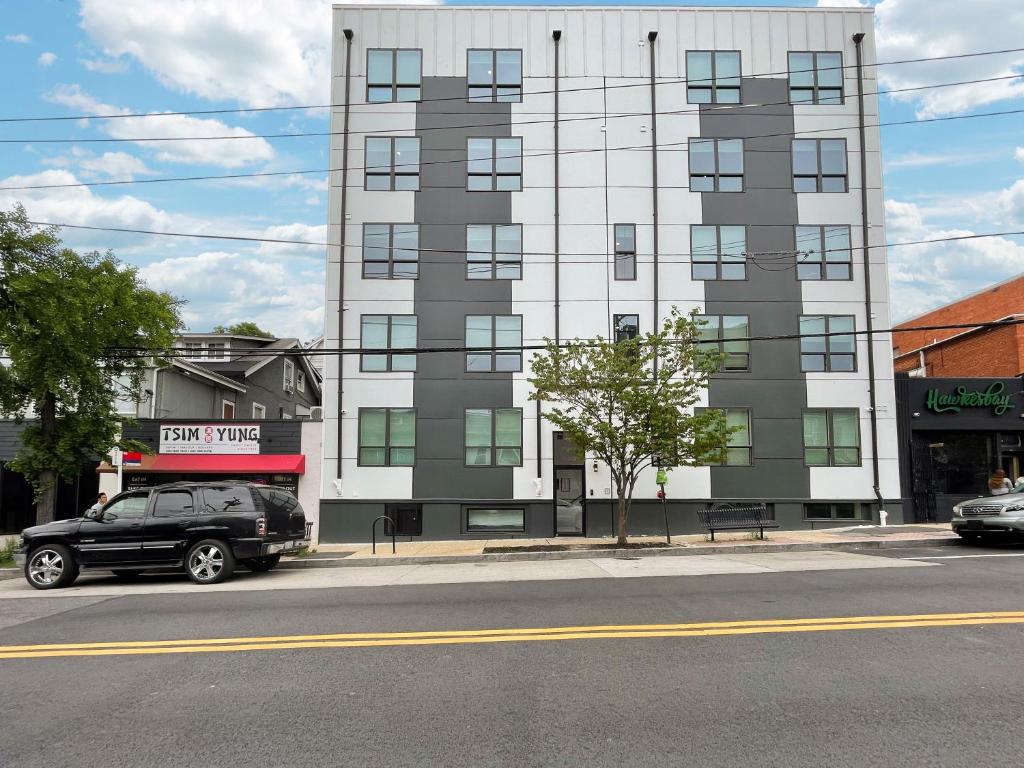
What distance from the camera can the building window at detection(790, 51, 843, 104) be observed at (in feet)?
76.9

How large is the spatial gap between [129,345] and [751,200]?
58.6 ft

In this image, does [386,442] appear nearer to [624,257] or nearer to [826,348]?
[624,257]

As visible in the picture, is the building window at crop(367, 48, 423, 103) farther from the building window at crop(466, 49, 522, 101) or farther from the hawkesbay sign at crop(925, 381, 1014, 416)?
the hawkesbay sign at crop(925, 381, 1014, 416)

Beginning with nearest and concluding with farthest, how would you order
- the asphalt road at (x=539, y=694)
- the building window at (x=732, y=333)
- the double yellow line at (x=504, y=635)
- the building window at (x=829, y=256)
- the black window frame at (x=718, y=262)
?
the asphalt road at (x=539, y=694), the double yellow line at (x=504, y=635), the building window at (x=732, y=333), the black window frame at (x=718, y=262), the building window at (x=829, y=256)

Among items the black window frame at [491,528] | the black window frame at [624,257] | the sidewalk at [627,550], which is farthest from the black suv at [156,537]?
the black window frame at [624,257]

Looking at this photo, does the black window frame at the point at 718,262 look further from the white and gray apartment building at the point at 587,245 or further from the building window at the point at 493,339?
the building window at the point at 493,339

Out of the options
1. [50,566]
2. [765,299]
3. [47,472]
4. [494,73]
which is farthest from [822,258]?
[47,472]

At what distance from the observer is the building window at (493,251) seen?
2273 centimetres

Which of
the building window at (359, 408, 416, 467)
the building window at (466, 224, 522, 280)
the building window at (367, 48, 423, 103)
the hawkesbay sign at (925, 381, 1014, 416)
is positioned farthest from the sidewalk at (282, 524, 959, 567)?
the building window at (367, 48, 423, 103)

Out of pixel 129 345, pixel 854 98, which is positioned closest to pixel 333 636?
pixel 129 345

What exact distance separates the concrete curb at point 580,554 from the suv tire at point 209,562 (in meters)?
2.59

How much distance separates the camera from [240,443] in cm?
2188

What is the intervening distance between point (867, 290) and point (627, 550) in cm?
1195

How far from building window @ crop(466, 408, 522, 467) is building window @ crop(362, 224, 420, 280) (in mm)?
4692
